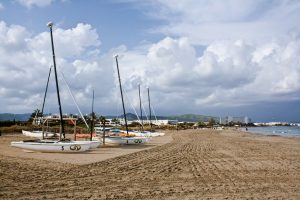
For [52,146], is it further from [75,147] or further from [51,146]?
[75,147]

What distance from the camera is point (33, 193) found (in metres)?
10.5

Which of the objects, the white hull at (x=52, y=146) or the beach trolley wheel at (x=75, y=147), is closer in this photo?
the white hull at (x=52, y=146)

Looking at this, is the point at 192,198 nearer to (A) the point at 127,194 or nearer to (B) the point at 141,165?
(A) the point at 127,194

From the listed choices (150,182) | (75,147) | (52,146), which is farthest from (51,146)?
(150,182)

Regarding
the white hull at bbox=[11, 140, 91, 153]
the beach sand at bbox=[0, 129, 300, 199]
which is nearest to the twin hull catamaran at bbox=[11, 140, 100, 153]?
the white hull at bbox=[11, 140, 91, 153]

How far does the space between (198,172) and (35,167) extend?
23.6 feet

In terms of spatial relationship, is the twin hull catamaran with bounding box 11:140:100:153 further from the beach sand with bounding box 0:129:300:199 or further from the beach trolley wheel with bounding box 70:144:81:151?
the beach sand with bounding box 0:129:300:199

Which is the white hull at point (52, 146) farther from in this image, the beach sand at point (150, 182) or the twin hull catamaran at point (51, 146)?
the beach sand at point (150, 182)

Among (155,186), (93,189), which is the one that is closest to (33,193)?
(93,189)

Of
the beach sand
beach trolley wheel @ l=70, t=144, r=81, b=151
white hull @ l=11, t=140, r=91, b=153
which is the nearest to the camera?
the beach sand

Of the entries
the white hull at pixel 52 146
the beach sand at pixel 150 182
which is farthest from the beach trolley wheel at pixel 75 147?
the beach sand at pixel 150 182

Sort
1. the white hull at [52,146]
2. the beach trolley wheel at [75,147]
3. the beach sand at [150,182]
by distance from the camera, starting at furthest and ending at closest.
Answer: the beach trolley wheel at [75,147] → the white hull at [52,146] → the beach sand at [150,182]

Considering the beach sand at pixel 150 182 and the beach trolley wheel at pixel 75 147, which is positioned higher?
the beach trolley wheel at pixel 75 147

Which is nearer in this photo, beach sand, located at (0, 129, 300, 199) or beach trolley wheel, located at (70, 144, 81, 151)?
beach sand, located at (0, 129, 300, 199)
